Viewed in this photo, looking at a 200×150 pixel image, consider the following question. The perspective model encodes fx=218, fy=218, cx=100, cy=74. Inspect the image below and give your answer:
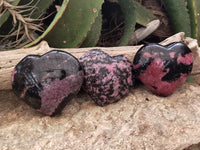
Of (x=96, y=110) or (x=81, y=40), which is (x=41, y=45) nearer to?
(x=81, y=40)

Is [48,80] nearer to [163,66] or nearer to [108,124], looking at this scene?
[108,124]

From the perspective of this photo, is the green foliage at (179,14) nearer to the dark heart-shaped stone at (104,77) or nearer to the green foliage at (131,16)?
the green foliage at (131,16)

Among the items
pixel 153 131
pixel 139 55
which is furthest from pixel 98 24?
pixel 153 131

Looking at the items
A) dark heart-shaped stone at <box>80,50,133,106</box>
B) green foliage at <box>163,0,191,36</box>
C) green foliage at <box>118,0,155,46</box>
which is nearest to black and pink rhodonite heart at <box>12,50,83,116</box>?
dark heart-shaped stone at <box>80,50,133,106</box>

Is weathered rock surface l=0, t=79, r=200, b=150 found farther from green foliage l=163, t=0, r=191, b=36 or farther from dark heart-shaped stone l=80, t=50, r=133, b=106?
green foliage l=163, t=0, r=191, b=36

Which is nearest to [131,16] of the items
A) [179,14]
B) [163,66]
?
[179,14]
